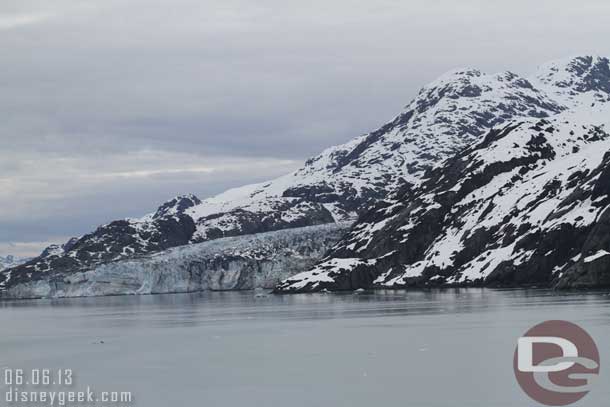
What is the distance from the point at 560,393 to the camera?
127ft

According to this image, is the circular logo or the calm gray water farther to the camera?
the calm gray water

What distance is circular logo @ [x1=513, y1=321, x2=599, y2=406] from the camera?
38.9 m

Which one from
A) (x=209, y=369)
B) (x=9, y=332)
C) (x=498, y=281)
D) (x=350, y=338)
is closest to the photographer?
(x=209, y=369)

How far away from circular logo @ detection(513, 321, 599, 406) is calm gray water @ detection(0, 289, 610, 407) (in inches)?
26.0

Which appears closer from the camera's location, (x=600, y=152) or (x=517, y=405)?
(x=517, y=405)

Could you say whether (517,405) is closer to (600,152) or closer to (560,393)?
(560,393)

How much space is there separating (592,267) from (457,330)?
77487mm

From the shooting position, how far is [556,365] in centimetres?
4412

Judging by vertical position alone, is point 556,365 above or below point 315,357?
above

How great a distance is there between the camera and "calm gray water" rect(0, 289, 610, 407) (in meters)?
41.3

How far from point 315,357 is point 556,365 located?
1629 centimetres

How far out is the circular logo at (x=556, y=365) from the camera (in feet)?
128

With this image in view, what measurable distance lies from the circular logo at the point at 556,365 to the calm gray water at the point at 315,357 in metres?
0.66

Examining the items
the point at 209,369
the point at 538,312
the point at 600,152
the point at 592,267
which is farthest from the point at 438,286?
the point at 209,369
